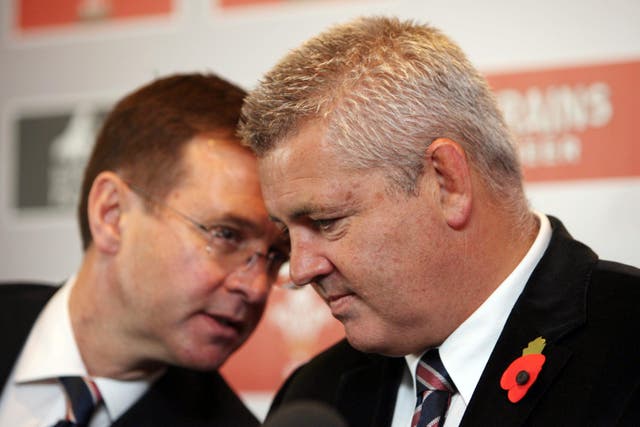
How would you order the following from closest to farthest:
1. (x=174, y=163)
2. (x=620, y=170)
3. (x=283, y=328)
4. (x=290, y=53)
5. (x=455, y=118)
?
1. (x=455, y=118)
2. (x=290, y=53)
3. (x=174, y=163)
4. (x=620, y=170)
5. (x=283, y=328)

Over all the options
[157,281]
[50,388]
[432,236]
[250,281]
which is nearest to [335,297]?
[432,236]

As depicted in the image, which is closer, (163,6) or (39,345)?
(39,345)

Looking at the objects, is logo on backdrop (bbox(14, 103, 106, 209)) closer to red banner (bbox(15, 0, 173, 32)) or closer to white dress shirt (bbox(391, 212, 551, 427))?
red banner (bbox(15, 0, 173, 32))

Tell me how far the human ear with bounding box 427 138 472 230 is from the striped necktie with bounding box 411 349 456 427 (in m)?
0.29

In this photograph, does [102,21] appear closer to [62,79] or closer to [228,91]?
[62,79]

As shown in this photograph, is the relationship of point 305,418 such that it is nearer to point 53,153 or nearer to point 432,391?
point 432,391

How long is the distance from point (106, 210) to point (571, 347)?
124cm

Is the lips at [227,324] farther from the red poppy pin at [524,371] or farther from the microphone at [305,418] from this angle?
the microphone at [305,418]

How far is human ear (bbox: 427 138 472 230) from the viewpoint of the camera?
172cm

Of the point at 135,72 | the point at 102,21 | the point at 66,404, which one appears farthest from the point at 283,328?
the point at 102,21

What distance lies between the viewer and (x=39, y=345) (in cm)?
246

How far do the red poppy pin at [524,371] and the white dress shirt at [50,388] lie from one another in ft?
3.62

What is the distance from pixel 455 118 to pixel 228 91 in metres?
0.86

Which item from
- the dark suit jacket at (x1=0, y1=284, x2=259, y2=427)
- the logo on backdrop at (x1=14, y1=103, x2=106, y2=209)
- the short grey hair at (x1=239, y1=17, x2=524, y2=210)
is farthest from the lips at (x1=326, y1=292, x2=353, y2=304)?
the logo on backdrop at (x1=14, y1=103, x2=106, y2=209)
